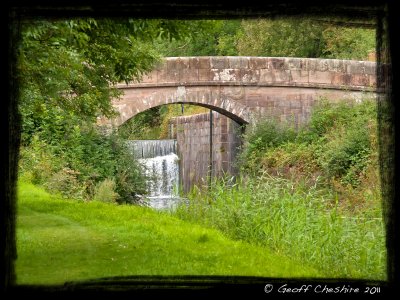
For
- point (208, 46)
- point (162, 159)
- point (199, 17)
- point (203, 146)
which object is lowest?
point (162, 159)

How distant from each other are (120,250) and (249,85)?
1505 cm

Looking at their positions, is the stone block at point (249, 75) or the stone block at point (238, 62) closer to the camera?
the stone block at point (238, 62)

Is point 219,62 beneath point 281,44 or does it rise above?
beneath

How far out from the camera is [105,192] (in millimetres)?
14086

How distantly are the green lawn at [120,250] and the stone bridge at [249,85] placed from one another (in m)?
10.6

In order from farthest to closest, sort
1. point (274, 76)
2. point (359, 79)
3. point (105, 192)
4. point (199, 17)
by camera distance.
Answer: point (274, 76) < point (359, 79) < point (105, 192) < point (199, 17)

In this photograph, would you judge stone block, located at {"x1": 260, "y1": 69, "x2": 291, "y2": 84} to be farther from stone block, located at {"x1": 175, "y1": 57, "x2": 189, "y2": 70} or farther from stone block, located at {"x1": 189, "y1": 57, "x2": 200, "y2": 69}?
stone block, located at {"x1": 175, "y1": 57, "x2": 189, "y2": 70}

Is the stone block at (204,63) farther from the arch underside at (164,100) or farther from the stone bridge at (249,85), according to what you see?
the arch underside at (164,100)

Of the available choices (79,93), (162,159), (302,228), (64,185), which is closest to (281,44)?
(162,159)

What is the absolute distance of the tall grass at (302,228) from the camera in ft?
18.0

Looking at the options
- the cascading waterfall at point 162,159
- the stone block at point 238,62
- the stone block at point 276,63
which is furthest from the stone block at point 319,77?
the cascading waterfall at point 162,159

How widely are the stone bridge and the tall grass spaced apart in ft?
31.7

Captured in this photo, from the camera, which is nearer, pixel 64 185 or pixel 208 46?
pixel 64 185

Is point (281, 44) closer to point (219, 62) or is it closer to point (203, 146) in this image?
point (219, 62)
